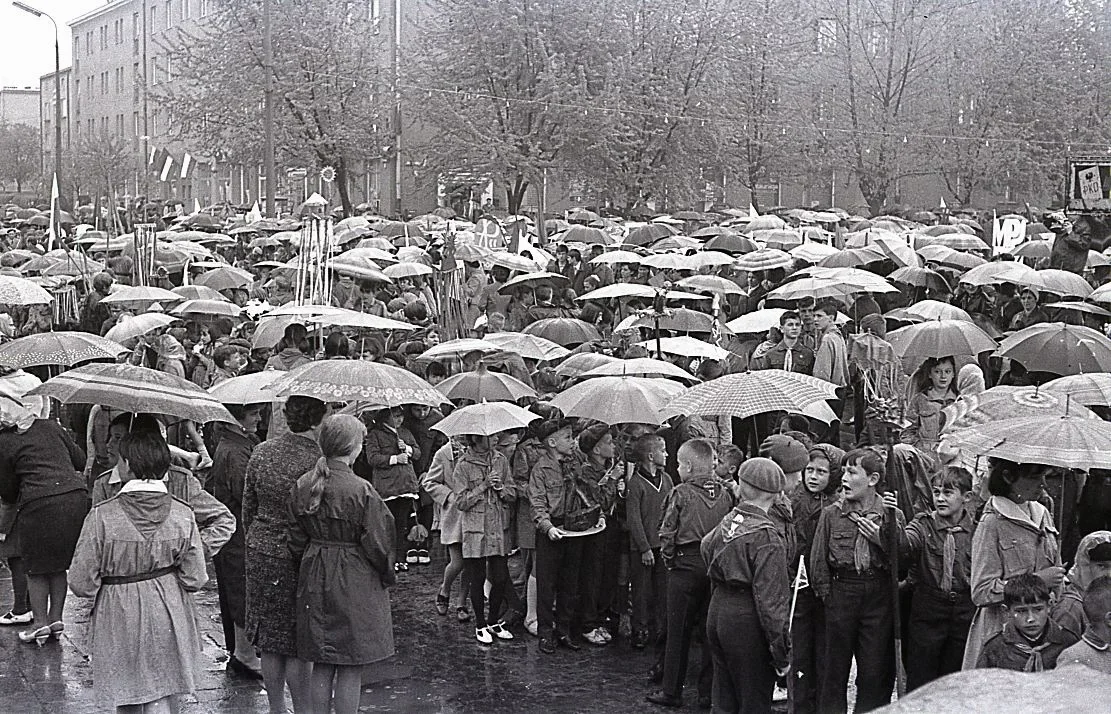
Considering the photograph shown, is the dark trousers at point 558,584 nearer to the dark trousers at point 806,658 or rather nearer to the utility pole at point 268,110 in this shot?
the dark trousers at point 806,658

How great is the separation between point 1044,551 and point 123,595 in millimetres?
3960

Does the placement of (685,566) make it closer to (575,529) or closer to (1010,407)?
(575,529)

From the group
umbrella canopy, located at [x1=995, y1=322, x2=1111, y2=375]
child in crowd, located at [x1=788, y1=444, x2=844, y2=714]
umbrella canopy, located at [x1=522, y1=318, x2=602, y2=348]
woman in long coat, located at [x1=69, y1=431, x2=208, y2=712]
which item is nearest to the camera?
woman in long coat, located at [x1=69, y1=431, x2=208, y2=712]

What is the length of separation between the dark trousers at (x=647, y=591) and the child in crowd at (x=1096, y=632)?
11.6ft

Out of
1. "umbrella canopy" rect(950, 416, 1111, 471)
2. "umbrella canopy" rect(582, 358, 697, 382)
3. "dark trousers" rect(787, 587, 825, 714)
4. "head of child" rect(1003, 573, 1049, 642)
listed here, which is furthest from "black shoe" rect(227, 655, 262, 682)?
"head of child" rect(1003, 573, 1049, 642)

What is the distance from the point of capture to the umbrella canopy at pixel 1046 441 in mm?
6250

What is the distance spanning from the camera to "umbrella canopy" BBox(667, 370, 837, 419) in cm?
841

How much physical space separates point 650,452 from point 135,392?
10.6 ft

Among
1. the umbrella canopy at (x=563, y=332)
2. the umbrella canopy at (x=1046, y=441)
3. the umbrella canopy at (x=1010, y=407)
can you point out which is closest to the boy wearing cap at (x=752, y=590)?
the umbrella canopy at (x=1046, y=441)

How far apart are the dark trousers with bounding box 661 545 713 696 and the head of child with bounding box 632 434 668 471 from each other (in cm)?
113

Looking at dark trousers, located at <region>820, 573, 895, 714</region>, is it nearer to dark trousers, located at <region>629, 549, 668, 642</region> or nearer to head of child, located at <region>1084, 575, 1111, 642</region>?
head of child, located at <region>1084, 575, 1111, 642</region>

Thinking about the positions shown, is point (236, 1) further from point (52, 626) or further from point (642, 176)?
point (52, 626)

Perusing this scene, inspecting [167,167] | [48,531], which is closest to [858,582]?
[48,531]

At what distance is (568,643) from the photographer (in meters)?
9.23
